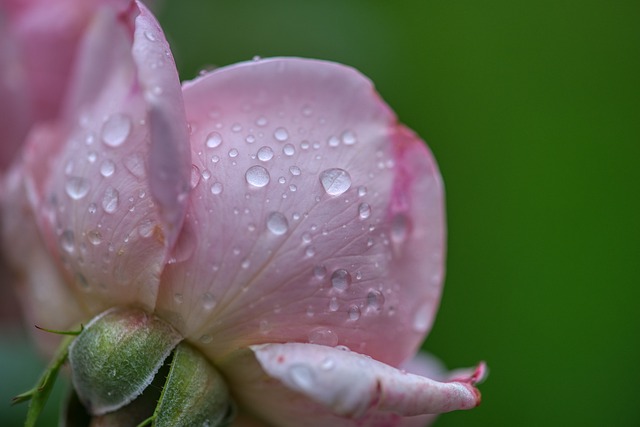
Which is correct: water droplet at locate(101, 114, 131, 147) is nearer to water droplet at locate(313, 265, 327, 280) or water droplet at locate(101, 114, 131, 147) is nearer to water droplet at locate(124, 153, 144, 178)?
water droplet at locate(124, 153, 144, 178)

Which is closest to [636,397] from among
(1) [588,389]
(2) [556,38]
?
(1) [588,389]

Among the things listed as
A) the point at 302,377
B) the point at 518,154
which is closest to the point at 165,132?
the point at 302,377

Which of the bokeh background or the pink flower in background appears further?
the bokeh background

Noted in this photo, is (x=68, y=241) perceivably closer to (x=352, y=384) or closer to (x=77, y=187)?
(x=77, y=187)

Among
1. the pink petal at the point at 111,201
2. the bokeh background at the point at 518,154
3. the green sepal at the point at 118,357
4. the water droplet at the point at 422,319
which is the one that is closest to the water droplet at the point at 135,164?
the pink petal at the point at 111,201

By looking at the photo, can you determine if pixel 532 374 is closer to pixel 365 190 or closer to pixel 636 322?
pixel 636 322

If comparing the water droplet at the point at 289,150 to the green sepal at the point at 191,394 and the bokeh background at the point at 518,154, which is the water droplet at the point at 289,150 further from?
the bokeh background at the point at 518,154

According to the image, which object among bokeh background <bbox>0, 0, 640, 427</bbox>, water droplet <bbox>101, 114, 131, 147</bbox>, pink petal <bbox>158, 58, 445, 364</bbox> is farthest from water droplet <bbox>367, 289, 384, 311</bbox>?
bokeh background <bbox>0, 0, 640, 427</bbox>
